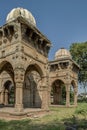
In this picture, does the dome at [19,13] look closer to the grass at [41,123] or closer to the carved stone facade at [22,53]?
the carved stone facade at [22,53]

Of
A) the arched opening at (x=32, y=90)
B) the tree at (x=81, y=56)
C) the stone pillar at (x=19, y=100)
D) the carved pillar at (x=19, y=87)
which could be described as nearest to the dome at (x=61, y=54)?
the arched opening at (x=32, y=90)

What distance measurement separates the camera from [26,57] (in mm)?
14328

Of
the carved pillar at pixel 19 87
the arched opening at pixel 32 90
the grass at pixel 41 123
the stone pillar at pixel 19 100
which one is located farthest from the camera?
the arched opening at pixel 32 90

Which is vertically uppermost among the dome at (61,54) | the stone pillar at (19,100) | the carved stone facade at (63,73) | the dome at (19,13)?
the dome at (19,13)

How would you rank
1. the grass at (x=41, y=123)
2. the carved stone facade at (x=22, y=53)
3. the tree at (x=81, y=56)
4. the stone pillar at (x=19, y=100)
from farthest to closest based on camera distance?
the tree at (x=81, y=56) → the carved stone facade at (x=22, y=53) → the stone pillar at (x=19, y=100) → the grass at (x=41, y=123)

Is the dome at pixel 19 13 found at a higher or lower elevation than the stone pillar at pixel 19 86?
higher

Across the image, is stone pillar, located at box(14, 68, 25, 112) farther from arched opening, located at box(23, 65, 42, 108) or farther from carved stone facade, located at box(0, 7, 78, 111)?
arched opening, located at box(23, 65, 42, 108)

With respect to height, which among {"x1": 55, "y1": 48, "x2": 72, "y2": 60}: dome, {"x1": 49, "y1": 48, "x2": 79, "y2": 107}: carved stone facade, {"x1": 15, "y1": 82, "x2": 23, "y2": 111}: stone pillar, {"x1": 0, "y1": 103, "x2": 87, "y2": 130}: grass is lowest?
{"x1": 0, "y1": 103, "x2": 87, "y2": 130}: grass

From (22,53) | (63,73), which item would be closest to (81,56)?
(63,73)

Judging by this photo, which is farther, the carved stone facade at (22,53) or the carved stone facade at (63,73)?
the carved stone facade at (63,73)

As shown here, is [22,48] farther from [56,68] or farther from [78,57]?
[78,57]

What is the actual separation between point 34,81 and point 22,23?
11.9 metres

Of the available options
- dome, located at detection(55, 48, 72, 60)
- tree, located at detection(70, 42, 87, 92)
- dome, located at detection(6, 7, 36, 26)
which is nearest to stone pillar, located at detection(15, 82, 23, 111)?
dome, located at detection(6, 7, 36, 26)

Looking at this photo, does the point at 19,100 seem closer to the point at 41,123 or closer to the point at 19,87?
the point at 19,87
